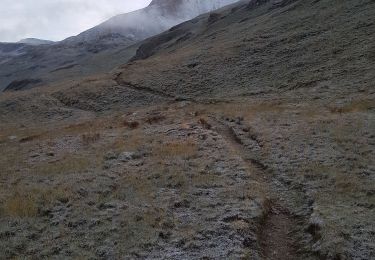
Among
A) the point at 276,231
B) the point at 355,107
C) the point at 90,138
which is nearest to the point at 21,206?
the point at 276,231

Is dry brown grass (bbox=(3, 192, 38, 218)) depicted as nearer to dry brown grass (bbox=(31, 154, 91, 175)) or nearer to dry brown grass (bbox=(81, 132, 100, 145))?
dry brown grass (bbox=(31, 154, 91, 175))

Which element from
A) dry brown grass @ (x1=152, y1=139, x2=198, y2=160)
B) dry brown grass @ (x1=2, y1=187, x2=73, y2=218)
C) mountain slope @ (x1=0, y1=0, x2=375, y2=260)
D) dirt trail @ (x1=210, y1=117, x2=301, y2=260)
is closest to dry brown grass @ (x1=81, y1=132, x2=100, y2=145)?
mountain slope @ (x1=0, y1=0, x2=375, y2=260)

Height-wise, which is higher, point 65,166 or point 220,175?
point 65,166

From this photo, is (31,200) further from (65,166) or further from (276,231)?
(276,231)

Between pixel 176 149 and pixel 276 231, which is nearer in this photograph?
pixel 276 231

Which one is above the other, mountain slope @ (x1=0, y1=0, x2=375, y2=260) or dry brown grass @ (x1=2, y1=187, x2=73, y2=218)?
dry brown grass @ (x1=2, y1=187, x2=73, y2=218)

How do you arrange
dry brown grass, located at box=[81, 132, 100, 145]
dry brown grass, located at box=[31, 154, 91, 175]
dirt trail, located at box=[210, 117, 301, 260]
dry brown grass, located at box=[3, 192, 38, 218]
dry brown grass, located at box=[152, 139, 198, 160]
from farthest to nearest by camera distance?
dry brown grass, located at box=[81, 132, 100, 145] → dry brown grass, located at box=[152, 139, 198, 160] → dry brown grass, located at box=[31, 154, 91, 175] → dry brown grass, located at box=[3, 192, 38, 218] → dirt trail, located at box=[210, 117, 301, 260]

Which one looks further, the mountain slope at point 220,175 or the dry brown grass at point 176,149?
the dry brown grass at point 176,149

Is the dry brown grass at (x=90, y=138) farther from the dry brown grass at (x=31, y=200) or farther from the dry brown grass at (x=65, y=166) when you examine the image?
the dry brown grass at (x=31, y=200)

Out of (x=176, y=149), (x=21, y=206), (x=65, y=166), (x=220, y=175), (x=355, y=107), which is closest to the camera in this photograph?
(x=21, y=206)

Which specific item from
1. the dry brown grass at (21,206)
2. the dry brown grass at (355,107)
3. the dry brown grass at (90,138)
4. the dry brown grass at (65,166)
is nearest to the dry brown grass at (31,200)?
the dry brown grass at (21,206)

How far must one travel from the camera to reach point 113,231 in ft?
54.1

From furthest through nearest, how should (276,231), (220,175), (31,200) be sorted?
(220,175) < (31,200) < (276,231)

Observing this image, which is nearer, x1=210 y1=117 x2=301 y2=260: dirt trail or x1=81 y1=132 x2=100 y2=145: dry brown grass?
x1=210 y1=117 x2=301 y2=260: dirt trail
